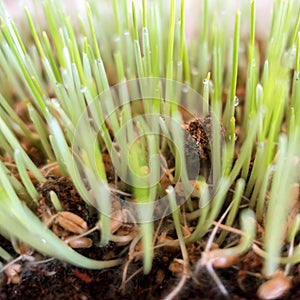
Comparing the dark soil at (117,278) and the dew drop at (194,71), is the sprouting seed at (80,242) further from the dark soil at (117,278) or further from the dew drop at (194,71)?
the dew drop at (194,71)

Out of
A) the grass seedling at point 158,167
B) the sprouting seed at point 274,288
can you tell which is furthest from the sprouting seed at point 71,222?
the sprouting seed at point 274,288

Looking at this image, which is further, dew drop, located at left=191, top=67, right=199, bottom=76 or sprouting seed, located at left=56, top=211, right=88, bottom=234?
dew drop, located at left=191, top=67, right=199, bottom=76

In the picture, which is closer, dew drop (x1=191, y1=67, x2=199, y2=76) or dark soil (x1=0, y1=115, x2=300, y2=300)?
dark soil (x1=0, y1=115, x2=300, y2=300)

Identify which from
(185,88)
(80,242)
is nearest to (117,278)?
(80,242)

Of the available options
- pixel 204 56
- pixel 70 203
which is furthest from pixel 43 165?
pixel 204 56

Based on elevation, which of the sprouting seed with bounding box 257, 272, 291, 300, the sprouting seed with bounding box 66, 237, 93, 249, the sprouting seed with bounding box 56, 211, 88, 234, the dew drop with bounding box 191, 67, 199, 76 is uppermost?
the dew drop with bounding box 191, 67, 199, 76

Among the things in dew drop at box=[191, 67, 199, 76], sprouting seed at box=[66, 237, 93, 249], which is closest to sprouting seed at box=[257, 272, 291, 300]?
sprouting seed at box=[66, 237, 93, 249]

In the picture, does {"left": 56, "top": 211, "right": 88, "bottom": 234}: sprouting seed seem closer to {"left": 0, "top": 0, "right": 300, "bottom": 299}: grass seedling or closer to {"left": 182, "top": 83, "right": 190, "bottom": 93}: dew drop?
{"left": 0, "top": 0, "right": 300, "bottom": 299}: grass seedling

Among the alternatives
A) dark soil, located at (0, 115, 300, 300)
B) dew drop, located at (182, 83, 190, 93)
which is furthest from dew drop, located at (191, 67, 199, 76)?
dark soil, located at (0, 115, 300, 300)

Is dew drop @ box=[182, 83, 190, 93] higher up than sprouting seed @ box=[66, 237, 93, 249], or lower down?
higher up

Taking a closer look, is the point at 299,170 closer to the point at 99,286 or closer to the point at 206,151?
the point at 206,151

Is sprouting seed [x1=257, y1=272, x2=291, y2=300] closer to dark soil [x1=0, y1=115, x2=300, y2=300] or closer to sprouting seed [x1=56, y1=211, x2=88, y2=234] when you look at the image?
dark soil [x1=0, y1=115, x2=300, y2=300]

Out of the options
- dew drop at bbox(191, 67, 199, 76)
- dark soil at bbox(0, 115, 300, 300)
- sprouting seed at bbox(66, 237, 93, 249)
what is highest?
dew drop at bbox(191, 67, 199, 76)
